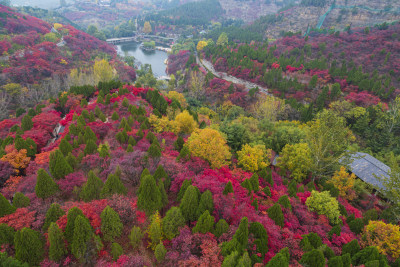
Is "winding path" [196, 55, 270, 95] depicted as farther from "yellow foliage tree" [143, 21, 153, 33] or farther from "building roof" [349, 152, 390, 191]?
"yellow foliage tree" [143, 21, 153, 33]

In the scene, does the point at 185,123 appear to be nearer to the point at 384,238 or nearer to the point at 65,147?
the point at 65,147

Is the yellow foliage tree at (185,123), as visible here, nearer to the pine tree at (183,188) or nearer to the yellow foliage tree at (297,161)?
the yellow foliage tree at (297,161)

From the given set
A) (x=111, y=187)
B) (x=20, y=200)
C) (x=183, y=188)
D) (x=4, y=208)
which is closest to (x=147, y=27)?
(x=111, y=187)

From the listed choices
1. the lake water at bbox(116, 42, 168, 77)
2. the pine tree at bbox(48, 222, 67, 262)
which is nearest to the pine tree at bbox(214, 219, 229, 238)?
the pine tree at bbox(48, 222, 67, 262)

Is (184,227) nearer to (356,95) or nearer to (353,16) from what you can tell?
(356,95)

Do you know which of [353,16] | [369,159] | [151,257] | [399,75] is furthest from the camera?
[353,16]

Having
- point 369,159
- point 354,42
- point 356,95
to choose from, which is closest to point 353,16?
point 354,42
